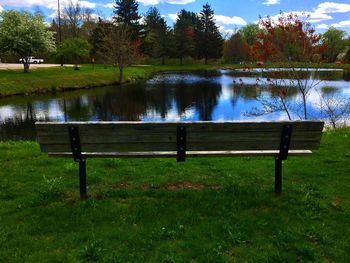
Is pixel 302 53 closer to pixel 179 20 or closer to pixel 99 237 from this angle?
pixel 99 237

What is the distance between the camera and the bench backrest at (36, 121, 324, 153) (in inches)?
205

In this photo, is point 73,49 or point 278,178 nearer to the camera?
point 278,178

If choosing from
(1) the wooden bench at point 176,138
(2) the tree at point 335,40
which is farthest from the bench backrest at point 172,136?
(2) the tree at point 335,40

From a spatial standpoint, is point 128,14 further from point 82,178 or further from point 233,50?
point 82,178

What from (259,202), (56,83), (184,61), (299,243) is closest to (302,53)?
(259,202)

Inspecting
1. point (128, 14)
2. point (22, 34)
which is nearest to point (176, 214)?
A: point (22, 34)

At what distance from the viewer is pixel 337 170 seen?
281 inches

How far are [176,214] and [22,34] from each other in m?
43.2

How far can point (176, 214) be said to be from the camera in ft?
16.5

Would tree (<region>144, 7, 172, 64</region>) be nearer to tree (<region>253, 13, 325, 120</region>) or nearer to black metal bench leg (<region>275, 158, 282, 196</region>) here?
tree (<region>253, 13, 325, 120</region>)

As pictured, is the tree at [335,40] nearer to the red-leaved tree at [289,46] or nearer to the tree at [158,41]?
the tree at [158,41]

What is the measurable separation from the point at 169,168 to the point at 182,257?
3.58 m

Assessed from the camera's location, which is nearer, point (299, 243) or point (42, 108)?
point (299, 243)

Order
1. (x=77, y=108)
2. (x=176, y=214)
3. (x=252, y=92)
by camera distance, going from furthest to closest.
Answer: (x=252, y=92) → (x=77, y=108) → (x=176, y=214)
